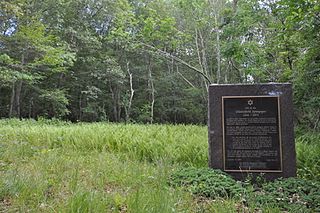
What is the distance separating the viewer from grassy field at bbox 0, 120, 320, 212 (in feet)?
10.7

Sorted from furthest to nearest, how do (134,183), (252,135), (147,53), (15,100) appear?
(147,53) < (15,100) < (252,135) < (134,183)

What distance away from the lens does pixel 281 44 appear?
9648 millimetres

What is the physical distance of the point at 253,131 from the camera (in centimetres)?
519

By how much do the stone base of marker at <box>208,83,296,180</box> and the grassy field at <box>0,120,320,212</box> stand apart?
0.39 metres

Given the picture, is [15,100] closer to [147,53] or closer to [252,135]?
[147,53]

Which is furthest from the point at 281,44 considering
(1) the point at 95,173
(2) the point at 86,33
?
(2) the point at 86,33

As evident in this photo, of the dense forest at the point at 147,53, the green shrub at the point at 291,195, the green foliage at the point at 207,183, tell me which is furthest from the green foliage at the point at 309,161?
the green foliage at the point at 207,183

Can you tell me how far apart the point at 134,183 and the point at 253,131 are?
2290mm

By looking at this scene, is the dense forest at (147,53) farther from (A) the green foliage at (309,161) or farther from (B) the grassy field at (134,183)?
(B) the grassy field at (134,183)

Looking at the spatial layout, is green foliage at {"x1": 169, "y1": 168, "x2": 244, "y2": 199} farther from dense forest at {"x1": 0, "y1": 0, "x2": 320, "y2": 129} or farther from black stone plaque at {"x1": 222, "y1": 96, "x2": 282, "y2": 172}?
dense forest at {"x1": 0, "y1": 0, "x2": 320, "y2": 129}

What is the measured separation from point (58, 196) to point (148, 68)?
2588 cm

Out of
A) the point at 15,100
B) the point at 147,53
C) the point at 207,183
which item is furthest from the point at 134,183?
the point at 147,53

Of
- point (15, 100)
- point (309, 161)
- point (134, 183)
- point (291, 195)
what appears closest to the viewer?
point (291, 195)

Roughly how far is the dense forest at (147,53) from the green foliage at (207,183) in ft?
9.89
